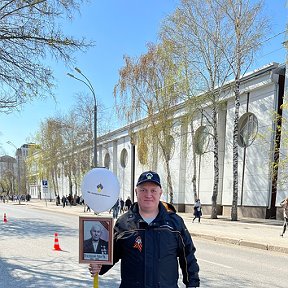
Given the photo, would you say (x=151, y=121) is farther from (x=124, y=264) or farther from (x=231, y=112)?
(x=124, y=264)

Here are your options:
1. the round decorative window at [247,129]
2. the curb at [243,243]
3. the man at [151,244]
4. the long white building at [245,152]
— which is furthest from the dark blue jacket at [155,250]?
the round decorative window at [247,129]

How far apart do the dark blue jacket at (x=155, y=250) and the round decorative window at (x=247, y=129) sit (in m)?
21.8

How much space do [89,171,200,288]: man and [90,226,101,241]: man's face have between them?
0.76 feet

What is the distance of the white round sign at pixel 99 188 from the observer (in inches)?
130

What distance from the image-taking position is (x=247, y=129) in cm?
2455

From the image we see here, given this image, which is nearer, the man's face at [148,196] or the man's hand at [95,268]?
the man's face at [148,196]

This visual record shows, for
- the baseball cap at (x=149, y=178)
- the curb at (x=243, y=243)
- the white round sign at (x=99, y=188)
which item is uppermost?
the baseball cap at (x=149, y=178)

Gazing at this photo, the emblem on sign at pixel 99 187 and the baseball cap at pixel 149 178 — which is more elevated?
the baseball cap at pixel 149 178

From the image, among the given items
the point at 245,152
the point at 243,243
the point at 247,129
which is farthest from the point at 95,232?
the point at 247,129

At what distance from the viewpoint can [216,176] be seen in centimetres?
2322

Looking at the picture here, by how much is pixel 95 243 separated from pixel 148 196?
71 cm

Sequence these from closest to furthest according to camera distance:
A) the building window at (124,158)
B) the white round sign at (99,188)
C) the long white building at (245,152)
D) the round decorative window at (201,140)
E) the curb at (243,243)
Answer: the white round sign at (99,188) < the curb at (243,243) < the long white building at (245,152) < the round decorative window at (201,140) < the building window at (124,158)

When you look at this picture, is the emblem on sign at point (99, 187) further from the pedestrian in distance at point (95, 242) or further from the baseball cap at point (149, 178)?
the baseball cap at point (149, 178)

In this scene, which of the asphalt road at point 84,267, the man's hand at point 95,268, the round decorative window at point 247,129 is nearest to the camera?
the man's hand at point 95,268
